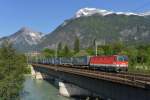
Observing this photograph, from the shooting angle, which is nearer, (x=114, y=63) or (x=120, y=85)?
(x=120, y=85)

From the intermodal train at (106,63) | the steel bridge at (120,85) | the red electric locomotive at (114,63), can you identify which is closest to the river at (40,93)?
the intermodal train at (106,63)

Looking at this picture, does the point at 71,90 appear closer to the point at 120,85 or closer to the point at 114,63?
the point at 114,63

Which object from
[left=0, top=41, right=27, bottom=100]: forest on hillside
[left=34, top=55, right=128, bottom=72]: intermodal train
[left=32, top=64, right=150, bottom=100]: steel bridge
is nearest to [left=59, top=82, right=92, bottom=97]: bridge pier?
[left=34, top=55, right=128, bottom=72]: intermodal train

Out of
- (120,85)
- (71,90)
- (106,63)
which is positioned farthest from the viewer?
(71,90)

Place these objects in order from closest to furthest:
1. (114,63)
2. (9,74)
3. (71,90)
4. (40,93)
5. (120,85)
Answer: (120,85) → (9,74) → (114,63) → (71,90) → (40,93)

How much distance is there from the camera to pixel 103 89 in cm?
5188

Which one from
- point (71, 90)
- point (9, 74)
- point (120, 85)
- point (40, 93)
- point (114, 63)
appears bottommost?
point (40, 93)

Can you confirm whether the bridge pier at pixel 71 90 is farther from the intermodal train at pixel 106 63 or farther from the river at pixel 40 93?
the intermodal train at pixel 106 63

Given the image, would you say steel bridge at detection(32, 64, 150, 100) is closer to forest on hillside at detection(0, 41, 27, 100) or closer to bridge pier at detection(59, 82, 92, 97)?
forest on hillside at detection(0, 41, 27, 100)

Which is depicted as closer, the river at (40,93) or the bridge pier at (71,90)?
the bridge pier at (71,90)

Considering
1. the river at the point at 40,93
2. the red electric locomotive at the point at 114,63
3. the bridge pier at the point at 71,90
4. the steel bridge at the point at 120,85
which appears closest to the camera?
the steel bridge at the point at 120,85

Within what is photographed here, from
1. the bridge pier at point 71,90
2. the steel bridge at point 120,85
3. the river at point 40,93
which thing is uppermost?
the steel bridge at point 120,85

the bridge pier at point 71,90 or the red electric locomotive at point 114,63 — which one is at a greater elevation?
the red electric locomotive at point 114,63

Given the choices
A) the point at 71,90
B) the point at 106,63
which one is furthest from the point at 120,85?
the point at 71,90
